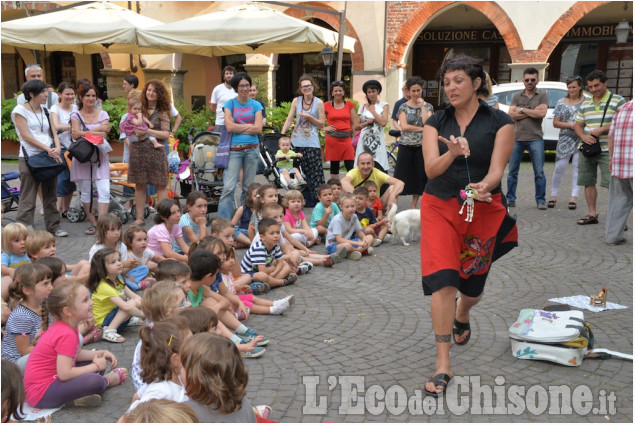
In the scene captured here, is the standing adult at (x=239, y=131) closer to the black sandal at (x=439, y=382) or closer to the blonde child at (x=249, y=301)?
the blonde child at (x=249, y=301)

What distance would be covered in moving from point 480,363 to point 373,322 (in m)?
1.09

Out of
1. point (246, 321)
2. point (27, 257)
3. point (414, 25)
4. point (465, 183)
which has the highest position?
point (414, 25)

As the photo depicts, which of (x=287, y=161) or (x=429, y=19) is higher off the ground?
(x=429, y=19)

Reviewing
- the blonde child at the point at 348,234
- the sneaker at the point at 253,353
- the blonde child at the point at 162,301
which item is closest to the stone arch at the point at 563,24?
the blonde child at the point at 348,234

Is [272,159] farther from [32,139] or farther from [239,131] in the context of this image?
[32,139]

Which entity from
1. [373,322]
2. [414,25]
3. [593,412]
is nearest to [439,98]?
[414,25]

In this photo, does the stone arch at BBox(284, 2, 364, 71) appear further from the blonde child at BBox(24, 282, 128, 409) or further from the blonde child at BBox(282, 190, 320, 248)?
the blonde child at BBox(24, 282, 128, 409)

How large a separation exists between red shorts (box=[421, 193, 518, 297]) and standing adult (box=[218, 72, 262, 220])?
177 inches

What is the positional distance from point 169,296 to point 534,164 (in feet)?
24.4

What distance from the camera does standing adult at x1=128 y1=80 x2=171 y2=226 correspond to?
28.3ft

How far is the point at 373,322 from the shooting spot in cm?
534

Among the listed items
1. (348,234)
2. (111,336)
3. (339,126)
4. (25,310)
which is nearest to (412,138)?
(339,126)

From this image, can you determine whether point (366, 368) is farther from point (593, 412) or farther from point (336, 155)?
point (336, 155)

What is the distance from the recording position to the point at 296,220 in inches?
305
